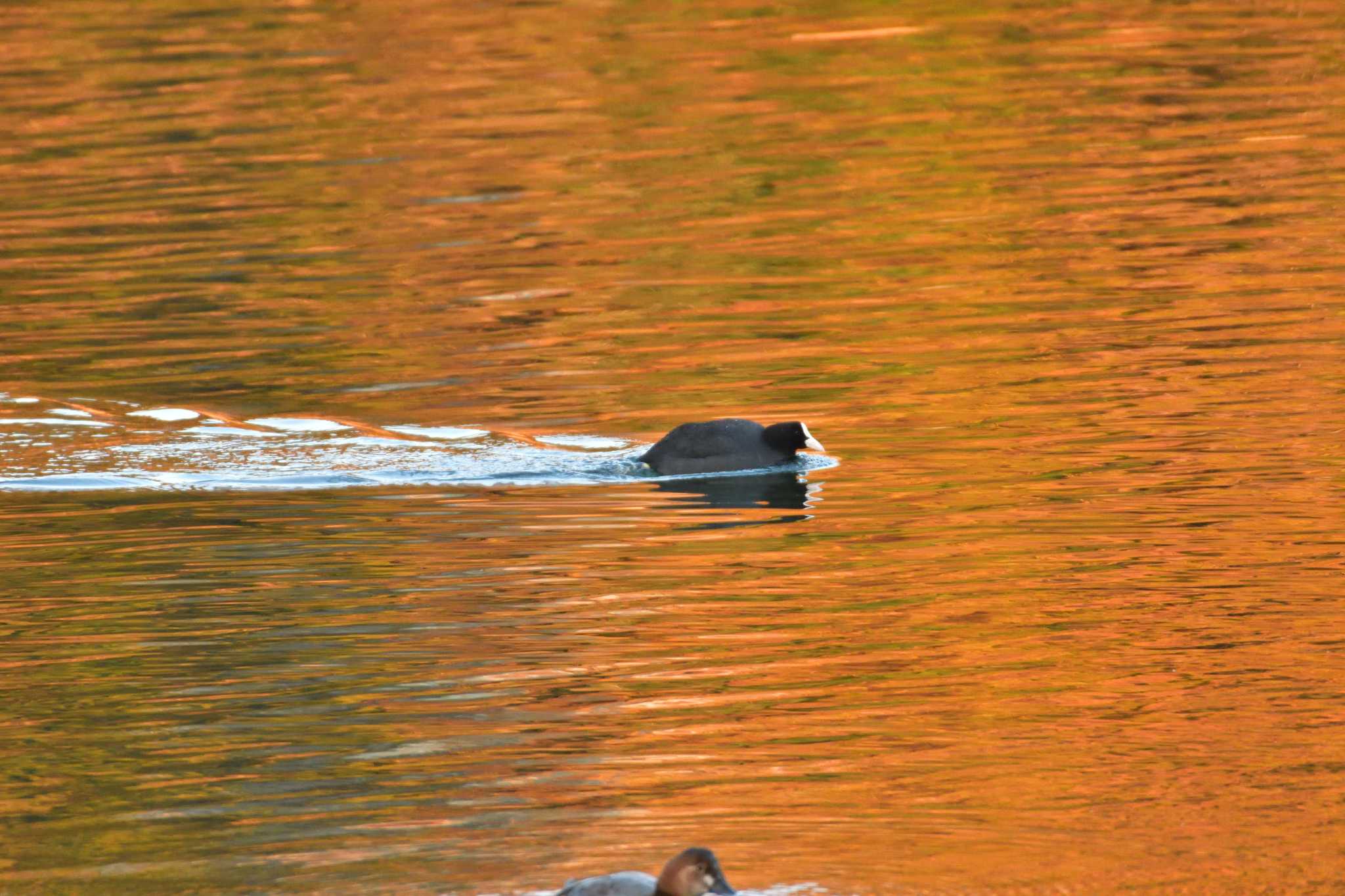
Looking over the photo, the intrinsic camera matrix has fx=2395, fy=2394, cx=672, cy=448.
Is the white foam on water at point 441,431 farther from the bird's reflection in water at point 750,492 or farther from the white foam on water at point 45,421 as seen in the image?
the white foam on water at point 45,421

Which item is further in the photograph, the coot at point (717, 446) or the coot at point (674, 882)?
the coot at point (717, 446)

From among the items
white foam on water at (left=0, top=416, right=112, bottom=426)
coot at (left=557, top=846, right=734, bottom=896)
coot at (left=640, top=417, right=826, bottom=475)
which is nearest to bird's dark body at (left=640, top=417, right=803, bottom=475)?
coot at (left=640, top=417, right=826, bottom=475)

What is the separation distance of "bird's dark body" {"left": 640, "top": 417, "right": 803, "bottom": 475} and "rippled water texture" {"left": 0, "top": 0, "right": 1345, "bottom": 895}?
0.16m

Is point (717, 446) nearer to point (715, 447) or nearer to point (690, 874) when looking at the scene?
point (715, 447)

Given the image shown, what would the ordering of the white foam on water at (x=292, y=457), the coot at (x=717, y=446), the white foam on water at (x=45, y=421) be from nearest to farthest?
the coot at (x=717, y=446) < the white foam on water at (x=292, y=457) < the white foam on water at (x=45, y=421)

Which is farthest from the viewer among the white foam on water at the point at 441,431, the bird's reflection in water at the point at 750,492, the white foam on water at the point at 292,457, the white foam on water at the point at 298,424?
the white foam on water at the point at 298,424

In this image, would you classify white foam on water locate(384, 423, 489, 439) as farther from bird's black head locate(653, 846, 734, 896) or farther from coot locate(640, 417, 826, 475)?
bird's black head locate(653, 846, 734, 896)

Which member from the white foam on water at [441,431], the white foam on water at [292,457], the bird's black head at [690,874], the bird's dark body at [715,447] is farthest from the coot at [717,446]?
the bird's black head at [690,874]

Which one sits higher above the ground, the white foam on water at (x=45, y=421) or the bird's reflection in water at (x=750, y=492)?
the white foam on water at (x=45, y=421)

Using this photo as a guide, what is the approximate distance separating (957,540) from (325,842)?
5495mm

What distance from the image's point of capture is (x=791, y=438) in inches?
622

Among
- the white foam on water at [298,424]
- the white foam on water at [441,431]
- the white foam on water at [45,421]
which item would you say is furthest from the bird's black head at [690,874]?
the white foam on water at [45,421]

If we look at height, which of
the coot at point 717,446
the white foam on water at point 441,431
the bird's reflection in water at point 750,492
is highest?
the white foam on water at point 441,431

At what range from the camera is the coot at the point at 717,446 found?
629 inches
